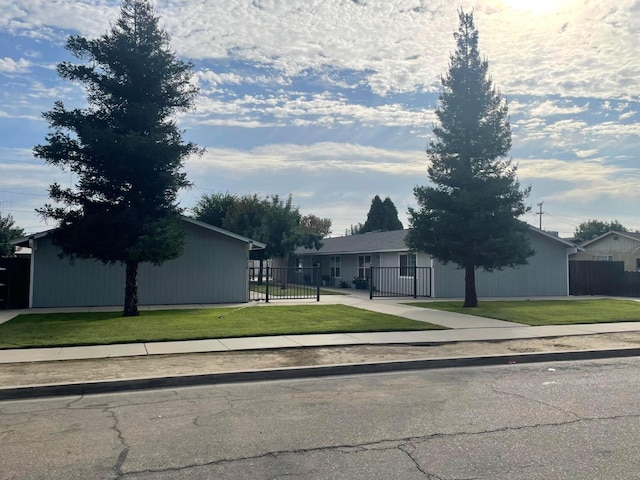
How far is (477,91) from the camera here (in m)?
20.1

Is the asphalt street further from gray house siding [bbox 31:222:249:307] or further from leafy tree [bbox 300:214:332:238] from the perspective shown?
leafy tree [bbox 300:214:332:238]

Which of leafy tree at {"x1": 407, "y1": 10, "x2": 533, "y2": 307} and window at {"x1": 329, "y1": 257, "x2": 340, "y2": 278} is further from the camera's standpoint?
window at {"x1": 329, "y1": 257, "x2": 340, "y2": 278}

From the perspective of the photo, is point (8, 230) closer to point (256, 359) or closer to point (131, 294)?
point (131, 294)

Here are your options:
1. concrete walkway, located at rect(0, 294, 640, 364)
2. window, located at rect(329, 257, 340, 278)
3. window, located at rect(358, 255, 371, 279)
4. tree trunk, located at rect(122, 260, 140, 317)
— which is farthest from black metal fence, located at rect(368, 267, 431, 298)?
tree trunk, located at rect(122, 260, 140, 317)

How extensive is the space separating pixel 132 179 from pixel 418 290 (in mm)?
15231

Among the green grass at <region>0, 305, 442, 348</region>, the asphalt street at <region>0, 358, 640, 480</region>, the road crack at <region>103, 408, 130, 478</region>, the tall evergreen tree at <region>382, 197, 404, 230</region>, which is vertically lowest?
the road crack at <region>103, 408, 130, 478</region>

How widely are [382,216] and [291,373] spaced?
57.8 metres

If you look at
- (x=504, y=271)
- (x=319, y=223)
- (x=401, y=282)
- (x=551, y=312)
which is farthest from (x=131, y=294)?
(x=319, y=223)

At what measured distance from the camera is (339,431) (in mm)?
5750

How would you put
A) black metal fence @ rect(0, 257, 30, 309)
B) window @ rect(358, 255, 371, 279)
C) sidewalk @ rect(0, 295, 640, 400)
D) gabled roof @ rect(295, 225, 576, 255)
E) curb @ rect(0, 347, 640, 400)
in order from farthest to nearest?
window @ rect(358, 255, 371, 279)
gabled roof @ rect(295, 225, 576, 255)
black metal fence @ rect(0, 257, 30, 309)
sidewalk @ rect(0, 295, 640, 400)
curb @ rect(0, 347, 640, 400)

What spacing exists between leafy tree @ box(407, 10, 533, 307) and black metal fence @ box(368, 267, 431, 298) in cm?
522

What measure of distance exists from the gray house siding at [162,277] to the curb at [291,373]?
13.4 m

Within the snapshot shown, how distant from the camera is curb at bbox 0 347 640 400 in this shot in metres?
7.59

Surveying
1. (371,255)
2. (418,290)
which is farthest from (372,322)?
(371,255)
